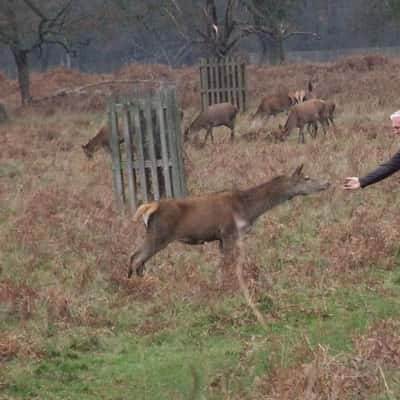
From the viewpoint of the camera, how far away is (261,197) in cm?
1123

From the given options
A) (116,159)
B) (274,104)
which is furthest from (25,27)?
(116,159)

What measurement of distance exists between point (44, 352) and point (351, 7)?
246ft

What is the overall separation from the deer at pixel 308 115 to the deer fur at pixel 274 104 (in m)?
3.08

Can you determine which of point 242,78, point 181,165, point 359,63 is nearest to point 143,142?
point 181,165

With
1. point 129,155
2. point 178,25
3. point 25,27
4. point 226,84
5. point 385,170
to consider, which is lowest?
point 226,84

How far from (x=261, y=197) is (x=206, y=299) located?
2.53 meters

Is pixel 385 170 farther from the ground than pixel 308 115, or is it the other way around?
pixel 385 170

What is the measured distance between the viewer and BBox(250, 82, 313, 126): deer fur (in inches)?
1006

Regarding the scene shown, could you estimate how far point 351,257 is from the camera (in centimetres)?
1010

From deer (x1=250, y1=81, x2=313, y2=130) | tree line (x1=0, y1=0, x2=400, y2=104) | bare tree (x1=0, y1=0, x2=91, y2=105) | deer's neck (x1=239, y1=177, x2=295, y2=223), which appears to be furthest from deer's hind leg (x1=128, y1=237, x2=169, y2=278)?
bare tree (x1=0, y1=0, x2=91, y2=105)

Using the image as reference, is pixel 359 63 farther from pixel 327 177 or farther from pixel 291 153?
pixel 327 177

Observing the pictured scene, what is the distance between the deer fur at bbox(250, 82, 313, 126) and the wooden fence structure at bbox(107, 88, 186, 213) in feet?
39.5

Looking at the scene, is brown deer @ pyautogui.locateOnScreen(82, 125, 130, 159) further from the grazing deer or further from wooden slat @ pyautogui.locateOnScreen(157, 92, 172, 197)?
wooden slat @ pyautogui.locateOnScreen(157, 92, 172, 197)

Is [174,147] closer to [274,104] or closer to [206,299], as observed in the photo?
[206,299]
